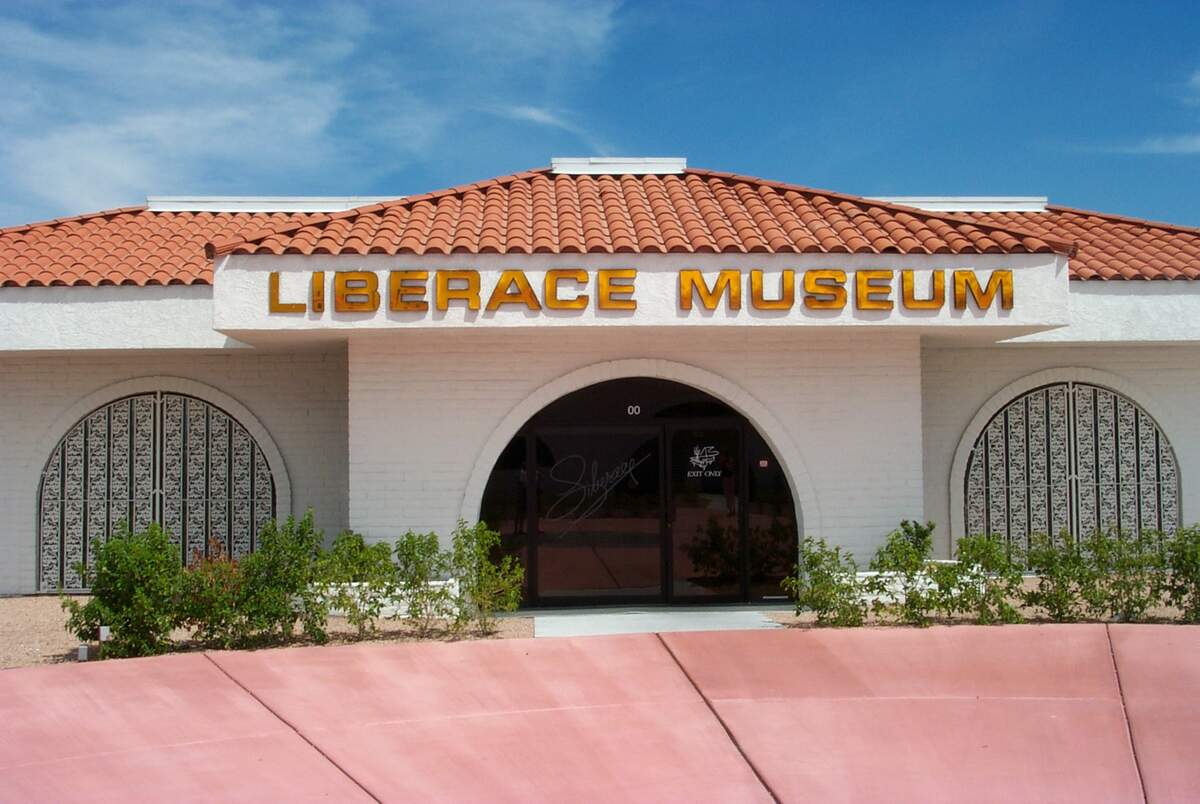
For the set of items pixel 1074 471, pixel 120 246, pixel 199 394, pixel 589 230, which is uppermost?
pixel 120 246

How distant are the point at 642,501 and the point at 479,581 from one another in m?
2.52

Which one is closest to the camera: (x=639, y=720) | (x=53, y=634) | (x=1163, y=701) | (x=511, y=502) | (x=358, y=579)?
(x=639, y=720)

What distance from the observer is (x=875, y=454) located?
42.5 feet

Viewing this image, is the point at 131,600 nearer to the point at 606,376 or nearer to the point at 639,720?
the point at 639,720

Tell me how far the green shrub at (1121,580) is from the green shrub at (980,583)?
2.44 ft

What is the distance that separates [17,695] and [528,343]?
6.04 metres

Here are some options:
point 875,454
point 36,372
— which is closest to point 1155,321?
point 875,454

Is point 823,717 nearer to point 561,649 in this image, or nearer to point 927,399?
point 561,649

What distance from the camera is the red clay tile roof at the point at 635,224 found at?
12.1 m

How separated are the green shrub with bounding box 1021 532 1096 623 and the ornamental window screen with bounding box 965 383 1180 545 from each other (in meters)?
3.24

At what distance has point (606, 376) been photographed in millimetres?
12898

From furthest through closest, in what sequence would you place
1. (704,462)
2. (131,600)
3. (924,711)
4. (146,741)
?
(704,462) → (131,600) → (924,711) → (146,741)

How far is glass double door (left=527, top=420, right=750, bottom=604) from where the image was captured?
13273 mm
